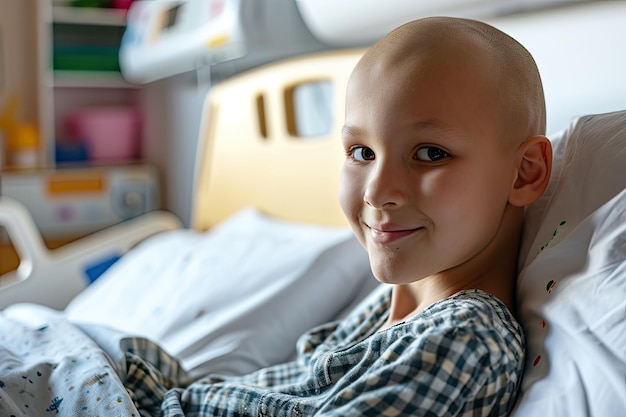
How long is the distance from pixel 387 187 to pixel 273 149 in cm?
106

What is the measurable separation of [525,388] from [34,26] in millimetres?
2959

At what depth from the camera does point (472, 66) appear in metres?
0.68

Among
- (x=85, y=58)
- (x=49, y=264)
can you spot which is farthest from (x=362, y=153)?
(x=85, y=58)

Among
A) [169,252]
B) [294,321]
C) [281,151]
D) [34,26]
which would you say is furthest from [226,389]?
[34,26]

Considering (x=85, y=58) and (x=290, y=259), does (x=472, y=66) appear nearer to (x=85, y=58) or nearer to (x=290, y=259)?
(x=290, y=259)

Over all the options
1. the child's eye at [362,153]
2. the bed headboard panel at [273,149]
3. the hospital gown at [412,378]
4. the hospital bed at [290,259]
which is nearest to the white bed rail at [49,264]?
the hospital bed at [290,259]

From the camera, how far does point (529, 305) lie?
2.28 ft

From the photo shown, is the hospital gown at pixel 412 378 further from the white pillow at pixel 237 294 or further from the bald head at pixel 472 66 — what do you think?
the white pillow at pixel 237 294

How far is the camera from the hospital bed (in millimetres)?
620

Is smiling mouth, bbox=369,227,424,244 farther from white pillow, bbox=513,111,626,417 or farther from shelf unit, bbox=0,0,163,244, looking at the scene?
shelf unit, bbox=0,0,163,244

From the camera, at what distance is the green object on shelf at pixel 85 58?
306 centimetres

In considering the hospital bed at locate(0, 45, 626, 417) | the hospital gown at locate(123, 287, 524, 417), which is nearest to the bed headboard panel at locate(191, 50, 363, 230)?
the hospital bed at locate(0, 45, 626, 417)

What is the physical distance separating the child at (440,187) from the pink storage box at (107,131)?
254cm

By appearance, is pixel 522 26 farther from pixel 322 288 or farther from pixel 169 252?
pixel 169 252
